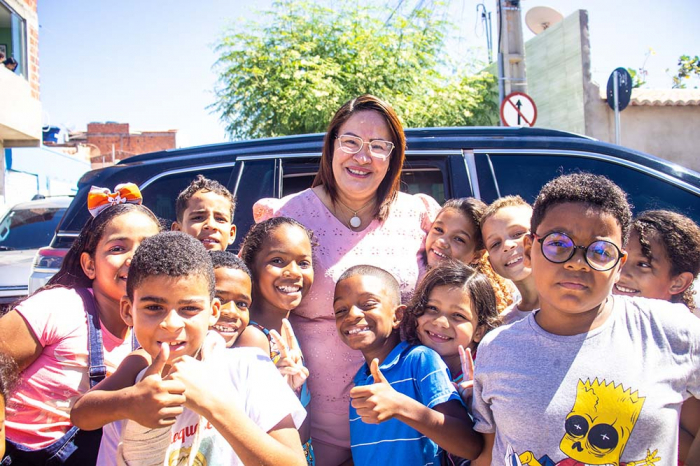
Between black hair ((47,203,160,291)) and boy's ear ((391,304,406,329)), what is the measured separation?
1.09 meters

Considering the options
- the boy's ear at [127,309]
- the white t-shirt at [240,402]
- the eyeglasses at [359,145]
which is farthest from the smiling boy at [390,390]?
the boy's ear at [127,309]

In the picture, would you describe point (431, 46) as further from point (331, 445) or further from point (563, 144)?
point (331, 445)

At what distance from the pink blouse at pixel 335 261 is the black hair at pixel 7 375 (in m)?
1.12

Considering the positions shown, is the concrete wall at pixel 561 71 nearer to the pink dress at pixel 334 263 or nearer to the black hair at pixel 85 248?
the pink dress at pixel 334 263

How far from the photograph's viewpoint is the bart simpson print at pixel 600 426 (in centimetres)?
158

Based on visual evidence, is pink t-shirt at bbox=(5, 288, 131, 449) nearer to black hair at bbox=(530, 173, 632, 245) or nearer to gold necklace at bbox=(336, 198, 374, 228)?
gold necklace at bbox=(336, 198, 374, 228)

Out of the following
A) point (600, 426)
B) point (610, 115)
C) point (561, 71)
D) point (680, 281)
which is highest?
point (561, 71)

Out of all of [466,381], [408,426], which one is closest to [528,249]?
[466,381]

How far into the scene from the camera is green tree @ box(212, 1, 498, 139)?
975cm

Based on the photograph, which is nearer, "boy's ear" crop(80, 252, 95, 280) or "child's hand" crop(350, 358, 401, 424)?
"child's hand" crop(350, 358, 401, 424)

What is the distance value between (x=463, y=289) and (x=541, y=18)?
38.4ft

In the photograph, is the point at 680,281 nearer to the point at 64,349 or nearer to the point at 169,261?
the point at 169,261

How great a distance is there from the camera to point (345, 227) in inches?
106

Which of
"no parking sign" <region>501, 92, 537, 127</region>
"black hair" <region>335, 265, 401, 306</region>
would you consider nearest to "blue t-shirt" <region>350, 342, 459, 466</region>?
"black hair" <region>335, 265, 401, 306</region>
